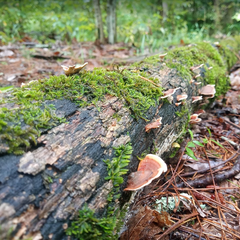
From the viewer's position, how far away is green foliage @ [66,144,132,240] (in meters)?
1.34

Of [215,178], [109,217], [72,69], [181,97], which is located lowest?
[215,178]

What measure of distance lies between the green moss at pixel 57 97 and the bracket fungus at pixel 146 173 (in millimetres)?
542

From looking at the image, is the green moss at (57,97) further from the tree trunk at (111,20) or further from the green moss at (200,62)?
the tree trunk at (111,20)

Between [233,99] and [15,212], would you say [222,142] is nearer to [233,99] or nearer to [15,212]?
[233,99]

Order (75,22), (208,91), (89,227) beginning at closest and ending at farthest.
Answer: (89,227)
(208,91)
(75,22)

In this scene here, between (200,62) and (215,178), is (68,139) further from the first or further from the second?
(200,62)

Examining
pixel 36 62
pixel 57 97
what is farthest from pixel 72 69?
pixel 36 62

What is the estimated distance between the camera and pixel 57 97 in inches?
77.4

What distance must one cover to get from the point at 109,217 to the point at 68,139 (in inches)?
29.9

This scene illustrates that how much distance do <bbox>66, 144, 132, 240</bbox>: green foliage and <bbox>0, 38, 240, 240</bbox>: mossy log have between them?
49 millimetres

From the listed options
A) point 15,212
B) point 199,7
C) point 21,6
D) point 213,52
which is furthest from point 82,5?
point 199,7

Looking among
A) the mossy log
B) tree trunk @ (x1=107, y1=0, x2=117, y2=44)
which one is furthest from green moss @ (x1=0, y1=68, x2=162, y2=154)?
tree trunk @ (x1=107, y1=0, x2=117, y2=44)

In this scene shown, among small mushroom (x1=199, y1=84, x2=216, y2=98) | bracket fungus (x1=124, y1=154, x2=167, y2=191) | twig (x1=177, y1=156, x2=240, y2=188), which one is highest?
bracket fungus (x1=124, y1=154, x2=167, y2=191)

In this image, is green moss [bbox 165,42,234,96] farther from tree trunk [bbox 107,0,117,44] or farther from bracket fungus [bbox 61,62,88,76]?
tree trunk [bbox 107,0,117,44]
